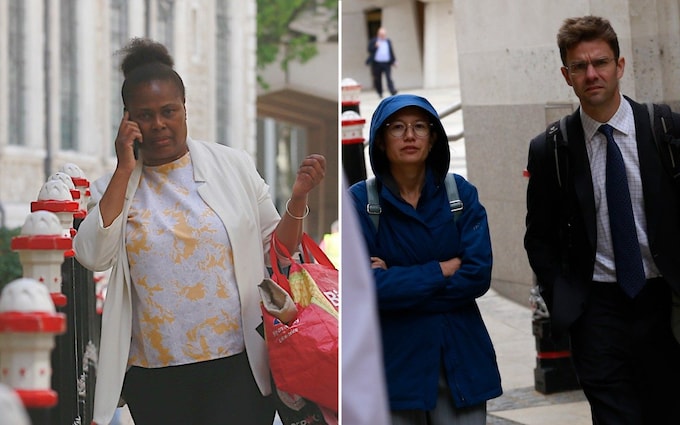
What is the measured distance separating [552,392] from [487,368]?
3.67 meters

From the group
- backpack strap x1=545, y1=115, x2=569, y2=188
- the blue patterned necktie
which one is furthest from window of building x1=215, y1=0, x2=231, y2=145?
the blue patterned necktie

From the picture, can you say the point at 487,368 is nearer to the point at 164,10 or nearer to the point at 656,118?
the point at 656,118

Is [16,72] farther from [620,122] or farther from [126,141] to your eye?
[620,122]

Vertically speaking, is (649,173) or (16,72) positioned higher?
(16,72)

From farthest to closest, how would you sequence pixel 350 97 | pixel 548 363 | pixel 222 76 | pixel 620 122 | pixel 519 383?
pixel 519 383, pixel 548 363, pixel 350 97, pixel 620 122, pixel 222 76

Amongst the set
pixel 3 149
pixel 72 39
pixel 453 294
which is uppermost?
pixel 72 39

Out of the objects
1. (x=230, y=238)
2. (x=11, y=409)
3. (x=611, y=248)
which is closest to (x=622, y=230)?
(x=611, y=248)

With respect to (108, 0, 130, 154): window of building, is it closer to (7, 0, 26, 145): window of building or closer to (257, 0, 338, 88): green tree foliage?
(7, 0, 26, 145): window of building

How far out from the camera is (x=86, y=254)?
11.5 ft

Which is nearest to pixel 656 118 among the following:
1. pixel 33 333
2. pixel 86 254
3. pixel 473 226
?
pixel 473 226

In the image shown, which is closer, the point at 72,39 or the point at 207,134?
the point at 72,39

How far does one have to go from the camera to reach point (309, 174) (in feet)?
13.1

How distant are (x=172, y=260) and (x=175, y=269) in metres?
0.03

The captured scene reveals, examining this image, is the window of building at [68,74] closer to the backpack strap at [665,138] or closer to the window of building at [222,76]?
the window of building at [222,76]
